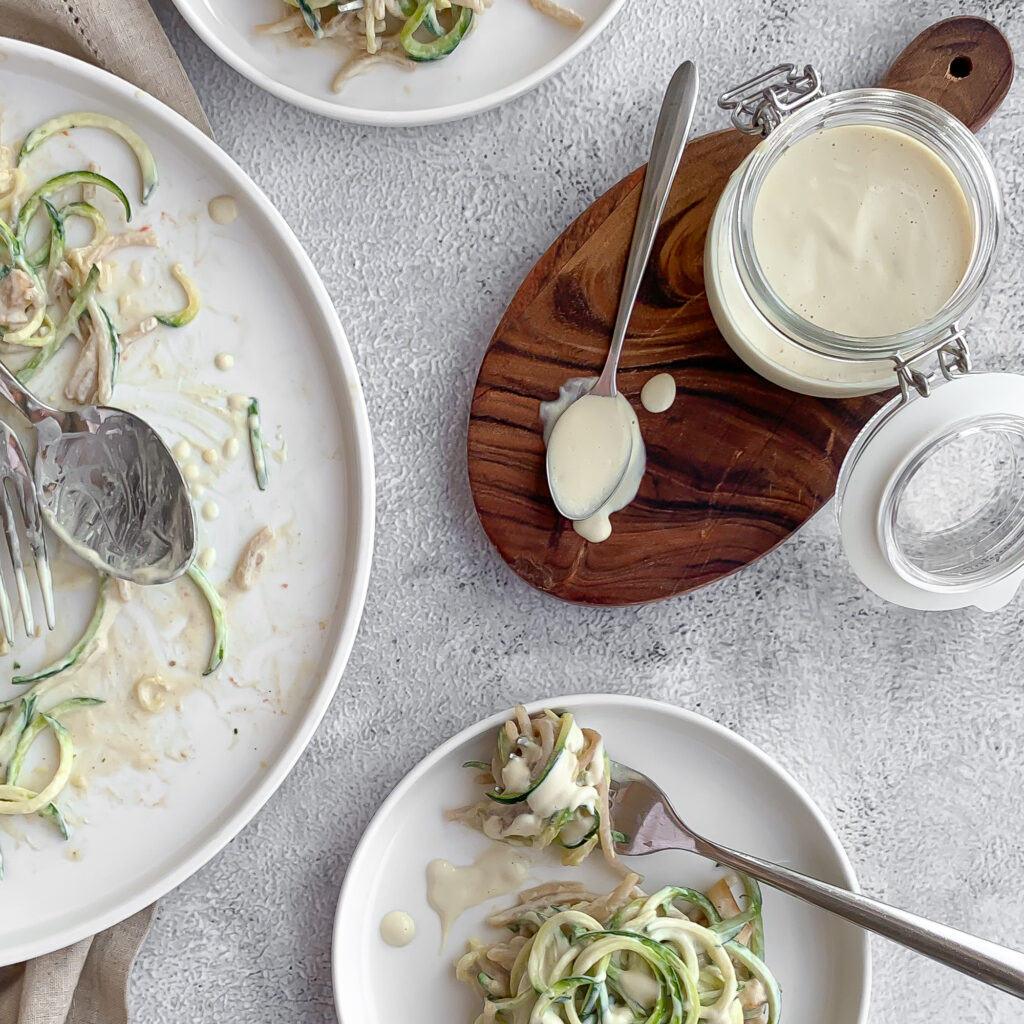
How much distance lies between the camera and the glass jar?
1.03 metres

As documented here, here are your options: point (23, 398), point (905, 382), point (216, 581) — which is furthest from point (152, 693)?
point (905, 382)

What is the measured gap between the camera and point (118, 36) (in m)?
1.18

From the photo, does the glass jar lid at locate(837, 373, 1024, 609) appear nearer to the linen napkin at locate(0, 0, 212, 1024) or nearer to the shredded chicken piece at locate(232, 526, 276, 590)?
the shredded chicken piece at locate(232, 526, 276, 590)

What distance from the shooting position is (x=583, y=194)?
125 centimetres

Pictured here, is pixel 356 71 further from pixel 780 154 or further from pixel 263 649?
pixel 263 649

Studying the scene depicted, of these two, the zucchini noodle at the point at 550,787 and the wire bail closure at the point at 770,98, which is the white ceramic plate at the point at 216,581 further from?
the wire bail closure at the point at 770,98

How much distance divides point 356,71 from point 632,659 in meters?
0.78

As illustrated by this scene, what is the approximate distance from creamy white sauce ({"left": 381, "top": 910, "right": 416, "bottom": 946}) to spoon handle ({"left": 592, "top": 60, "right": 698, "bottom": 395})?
0.69 m

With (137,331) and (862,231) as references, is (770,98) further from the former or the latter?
(137,331)

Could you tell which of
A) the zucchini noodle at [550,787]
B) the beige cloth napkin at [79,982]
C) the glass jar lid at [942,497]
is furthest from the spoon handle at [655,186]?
the beige cloth napkin at [79,982]

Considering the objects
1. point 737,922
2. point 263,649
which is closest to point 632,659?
point 737,922

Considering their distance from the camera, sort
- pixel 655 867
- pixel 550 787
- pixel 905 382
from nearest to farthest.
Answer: pixel 905 382
pixel 550 787
pixel 655 867

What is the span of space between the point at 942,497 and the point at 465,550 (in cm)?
A: 57

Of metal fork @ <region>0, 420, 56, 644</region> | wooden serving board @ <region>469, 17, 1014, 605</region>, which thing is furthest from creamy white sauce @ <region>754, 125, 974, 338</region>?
metal fork @ <region>0, 420, 56, 644</region>
